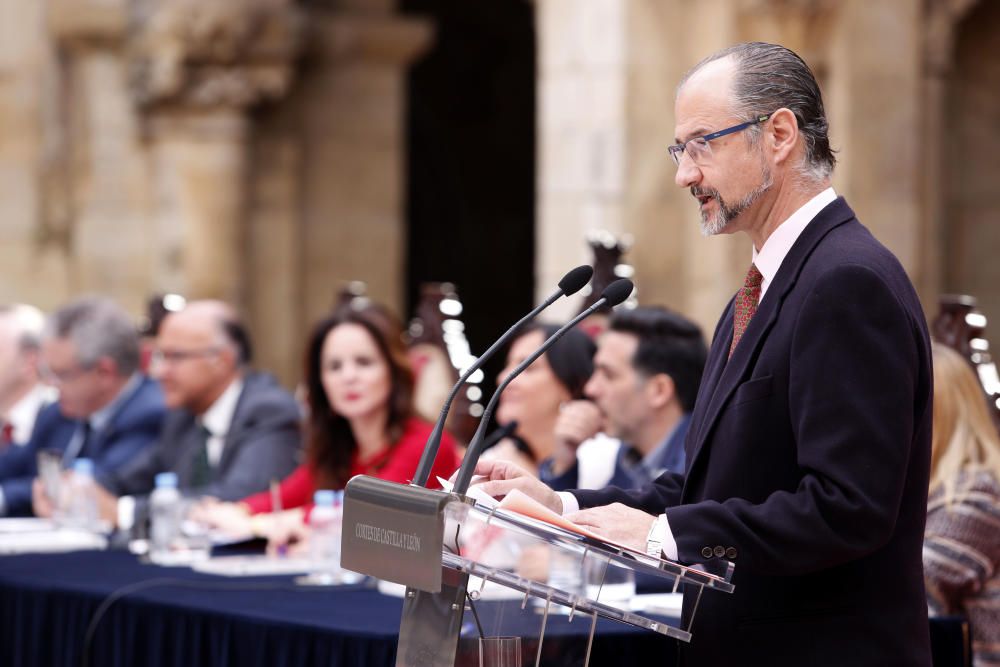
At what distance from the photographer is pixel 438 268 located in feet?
48.8

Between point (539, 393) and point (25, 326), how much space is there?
340 centimetres

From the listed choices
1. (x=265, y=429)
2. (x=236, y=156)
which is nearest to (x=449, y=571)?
(x=265, y=429)

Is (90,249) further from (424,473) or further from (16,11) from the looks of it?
(424,473)

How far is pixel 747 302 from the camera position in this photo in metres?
2.92

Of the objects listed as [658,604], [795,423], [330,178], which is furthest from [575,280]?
[330,178]

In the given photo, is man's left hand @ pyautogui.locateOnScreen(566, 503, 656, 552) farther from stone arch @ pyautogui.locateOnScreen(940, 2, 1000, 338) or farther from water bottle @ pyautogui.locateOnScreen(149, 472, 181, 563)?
stone arch @ pyautogui.locateOnScreen(940, 2, 1000, 338)

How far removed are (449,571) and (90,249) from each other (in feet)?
27.7

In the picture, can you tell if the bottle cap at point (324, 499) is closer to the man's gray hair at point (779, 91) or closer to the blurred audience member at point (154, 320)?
the man's gray hair at point (779, 91)

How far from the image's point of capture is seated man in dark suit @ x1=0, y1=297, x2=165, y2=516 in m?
6.88

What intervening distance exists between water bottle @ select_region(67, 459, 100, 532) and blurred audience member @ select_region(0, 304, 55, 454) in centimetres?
166

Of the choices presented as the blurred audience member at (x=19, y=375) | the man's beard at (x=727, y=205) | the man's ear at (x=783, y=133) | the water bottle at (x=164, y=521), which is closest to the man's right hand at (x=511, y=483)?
the man's beard at (x=727, y=205)

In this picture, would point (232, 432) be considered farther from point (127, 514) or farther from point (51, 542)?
point (51, 542)

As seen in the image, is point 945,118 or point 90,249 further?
point 90,249

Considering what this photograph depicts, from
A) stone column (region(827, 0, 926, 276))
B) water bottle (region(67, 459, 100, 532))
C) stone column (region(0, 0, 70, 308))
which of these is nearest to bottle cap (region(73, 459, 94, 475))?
water bottle (region(67, 459, 100, 532))
